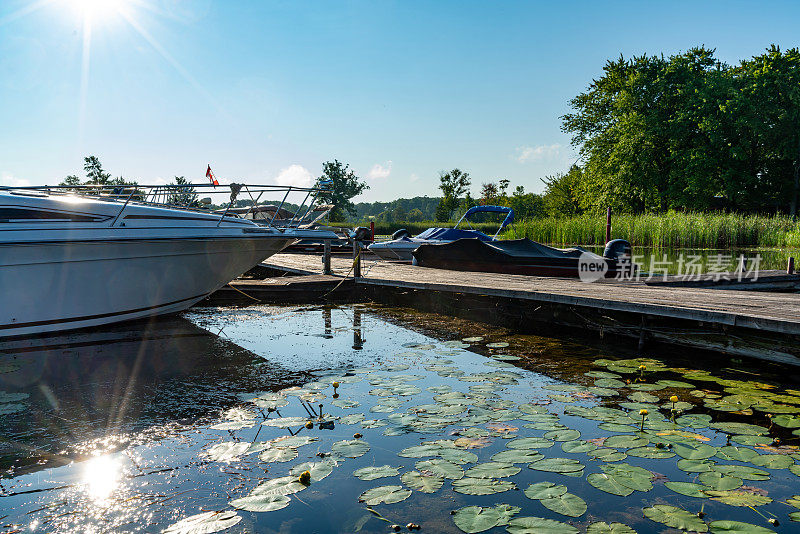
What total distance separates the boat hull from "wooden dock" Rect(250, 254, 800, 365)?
288 centimetres

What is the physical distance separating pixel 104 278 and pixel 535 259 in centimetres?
759

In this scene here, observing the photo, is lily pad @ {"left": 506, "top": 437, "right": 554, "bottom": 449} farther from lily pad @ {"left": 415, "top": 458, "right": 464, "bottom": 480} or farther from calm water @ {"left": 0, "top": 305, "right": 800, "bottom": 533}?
lily pad @ {"left": 415, "top": 458, "right": 464, "bottom": 480}

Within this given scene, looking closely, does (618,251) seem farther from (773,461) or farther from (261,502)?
Result: (261,502)

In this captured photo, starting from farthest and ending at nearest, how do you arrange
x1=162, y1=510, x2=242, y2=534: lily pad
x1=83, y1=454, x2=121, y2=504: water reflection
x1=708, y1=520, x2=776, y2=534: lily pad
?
x1=83, y1=454, x2=121, y2=504: water reflection → x1=162, y1=510, x2=242, y2=534: lily pad → x1=708, y1=520, x2=776, y2=534: lily pad

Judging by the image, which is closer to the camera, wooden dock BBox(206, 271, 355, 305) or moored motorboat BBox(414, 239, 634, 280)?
wooden dock BBox(206, 271, 355, 305)

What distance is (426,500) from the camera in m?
2.46

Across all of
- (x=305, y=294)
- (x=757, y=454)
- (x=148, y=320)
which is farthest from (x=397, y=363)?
(x=305, y=294)

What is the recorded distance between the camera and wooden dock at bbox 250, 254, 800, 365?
468 centimetres

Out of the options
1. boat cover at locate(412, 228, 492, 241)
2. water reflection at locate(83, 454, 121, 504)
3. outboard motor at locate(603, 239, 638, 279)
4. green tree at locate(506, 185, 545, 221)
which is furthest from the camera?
→ green tree at locate(506, 185, 545, 221)

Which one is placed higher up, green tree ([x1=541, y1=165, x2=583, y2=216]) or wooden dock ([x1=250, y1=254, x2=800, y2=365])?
green tree ([x1=541, y1=165, x2=583, y2=216])

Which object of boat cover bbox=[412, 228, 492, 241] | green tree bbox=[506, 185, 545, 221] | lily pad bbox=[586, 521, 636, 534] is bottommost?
lily pad bbox=[586, 521, 636, 534]

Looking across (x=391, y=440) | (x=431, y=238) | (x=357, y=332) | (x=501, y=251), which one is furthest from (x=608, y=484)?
(x=431, y=238)

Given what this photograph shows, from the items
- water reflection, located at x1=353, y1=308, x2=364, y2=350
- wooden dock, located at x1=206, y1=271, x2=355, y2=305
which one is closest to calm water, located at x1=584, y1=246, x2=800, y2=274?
wooden dock, located at x1=206, y1=271, x2=355, y2=305

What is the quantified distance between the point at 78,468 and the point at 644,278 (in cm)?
905
